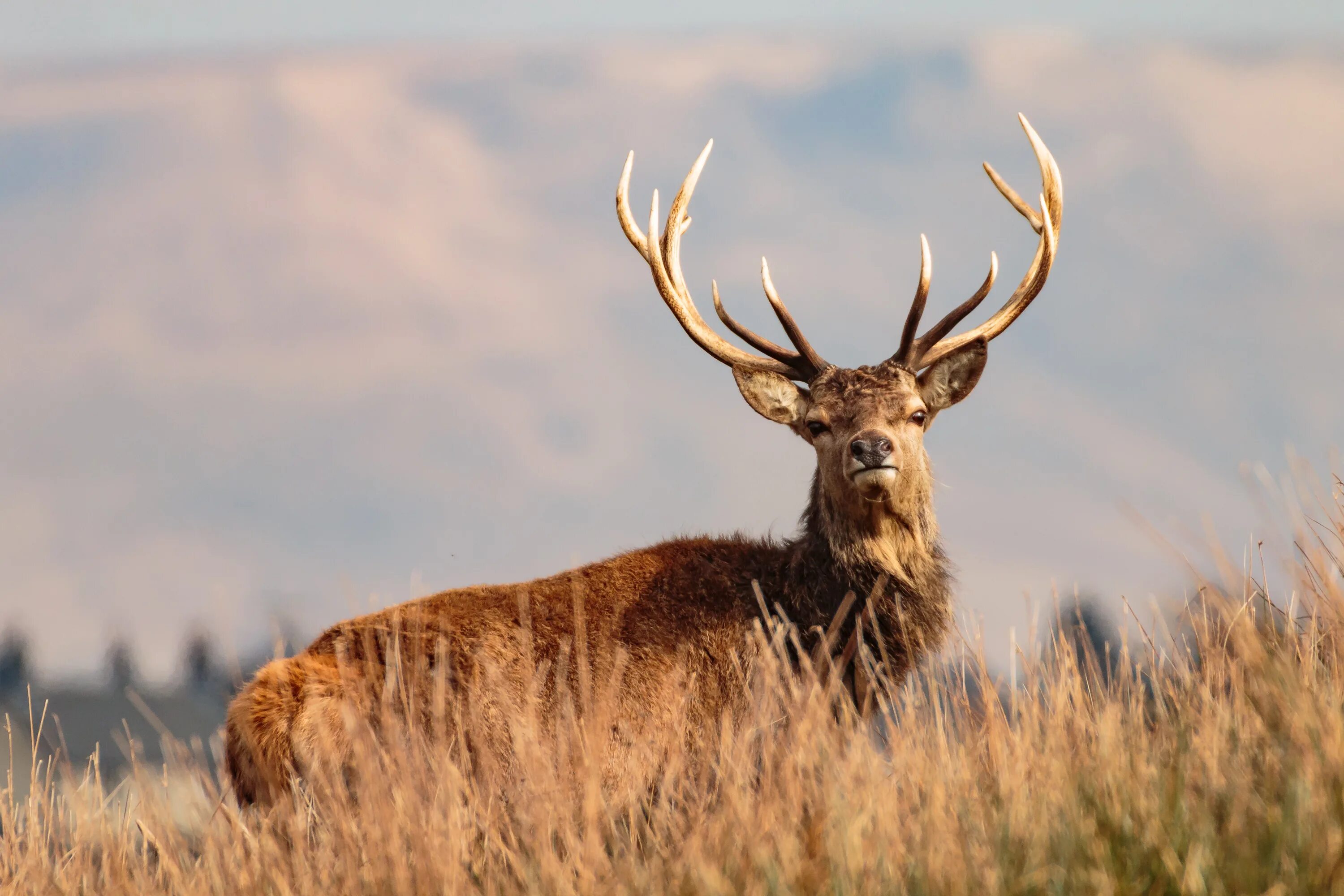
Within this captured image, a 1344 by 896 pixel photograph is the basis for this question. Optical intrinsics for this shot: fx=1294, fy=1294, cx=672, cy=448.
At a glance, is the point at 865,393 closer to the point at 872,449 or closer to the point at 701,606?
the point at 872,449

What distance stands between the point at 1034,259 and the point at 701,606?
319 centimetres

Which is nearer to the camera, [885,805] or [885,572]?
[885,805]

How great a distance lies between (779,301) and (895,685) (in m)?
2.24

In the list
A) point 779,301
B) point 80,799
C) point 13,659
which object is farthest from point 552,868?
point 13,659

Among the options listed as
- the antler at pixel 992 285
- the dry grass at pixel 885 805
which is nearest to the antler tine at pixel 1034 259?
the antler at pixel 992 285

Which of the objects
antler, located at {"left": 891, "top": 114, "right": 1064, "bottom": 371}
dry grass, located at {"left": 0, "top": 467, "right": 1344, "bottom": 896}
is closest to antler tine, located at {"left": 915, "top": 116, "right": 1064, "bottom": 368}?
antler, located at {"left": 891, "top": 114, "right": 1064, "bottom": 371}

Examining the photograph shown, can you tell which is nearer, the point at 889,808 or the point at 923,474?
the point at 889,808

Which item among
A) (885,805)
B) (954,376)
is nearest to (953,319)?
(954,376)

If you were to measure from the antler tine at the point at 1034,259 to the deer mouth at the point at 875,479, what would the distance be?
108 centimetres

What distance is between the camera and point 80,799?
545 centimetres

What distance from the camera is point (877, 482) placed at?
19.7 ft

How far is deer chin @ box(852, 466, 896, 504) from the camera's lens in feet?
19.6

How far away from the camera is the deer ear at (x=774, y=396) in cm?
689

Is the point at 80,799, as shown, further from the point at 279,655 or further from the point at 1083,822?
the point at 1083,822
